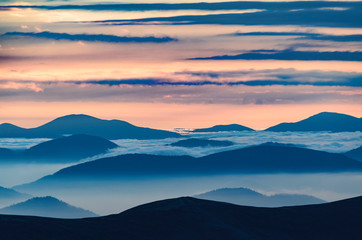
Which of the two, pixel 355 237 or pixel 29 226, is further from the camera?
pixel 355 237

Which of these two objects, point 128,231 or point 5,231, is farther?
point 128,231

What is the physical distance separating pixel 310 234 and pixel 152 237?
46837 mm

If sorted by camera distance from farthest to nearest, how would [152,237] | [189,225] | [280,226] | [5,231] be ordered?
[280,226], [189,225], [152,237], [5,231]

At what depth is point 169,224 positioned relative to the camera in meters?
184

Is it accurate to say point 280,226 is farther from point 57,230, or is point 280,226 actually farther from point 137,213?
point 57,230

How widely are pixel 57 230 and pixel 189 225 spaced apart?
117 feet

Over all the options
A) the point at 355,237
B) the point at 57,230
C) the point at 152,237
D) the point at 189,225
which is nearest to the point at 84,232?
the point at 57,230

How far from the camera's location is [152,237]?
172 metres

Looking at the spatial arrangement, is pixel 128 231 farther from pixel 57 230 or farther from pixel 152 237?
pixel 57 230

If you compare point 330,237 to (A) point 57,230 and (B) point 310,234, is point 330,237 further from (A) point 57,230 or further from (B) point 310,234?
(A) point 57,230

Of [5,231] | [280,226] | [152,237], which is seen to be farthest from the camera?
[280,226]

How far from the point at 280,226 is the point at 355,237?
63.8 feet

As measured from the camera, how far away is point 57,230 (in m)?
165

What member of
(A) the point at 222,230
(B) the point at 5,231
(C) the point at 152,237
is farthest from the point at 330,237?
(B) the point at 5,231
